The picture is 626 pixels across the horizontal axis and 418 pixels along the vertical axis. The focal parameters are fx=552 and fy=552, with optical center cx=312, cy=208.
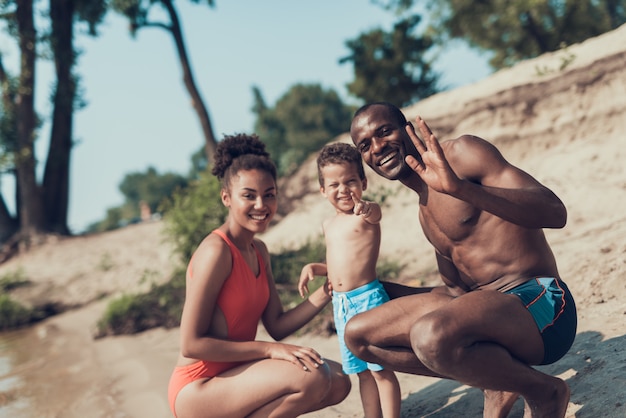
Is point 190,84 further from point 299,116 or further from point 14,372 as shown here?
point 299,116

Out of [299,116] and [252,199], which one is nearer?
[252,199]

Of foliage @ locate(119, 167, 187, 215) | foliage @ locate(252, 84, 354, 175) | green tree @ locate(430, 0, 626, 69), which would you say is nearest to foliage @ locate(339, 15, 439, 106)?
green tree @ locate(430, 0, 626, 69)

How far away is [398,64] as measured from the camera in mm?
22297

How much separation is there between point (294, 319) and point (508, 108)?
6616mm

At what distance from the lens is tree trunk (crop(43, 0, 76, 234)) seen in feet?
47.0

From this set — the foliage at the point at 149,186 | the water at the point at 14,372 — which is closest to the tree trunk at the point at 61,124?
the water at the point at 14,372

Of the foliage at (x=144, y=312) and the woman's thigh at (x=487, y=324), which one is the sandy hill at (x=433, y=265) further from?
the woman's thigh at (x=487, y=324)

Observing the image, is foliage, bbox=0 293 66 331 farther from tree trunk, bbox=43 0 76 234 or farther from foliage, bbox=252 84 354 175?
foliage, bbox=252 84 354 175

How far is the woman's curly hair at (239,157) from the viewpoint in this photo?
3020mm

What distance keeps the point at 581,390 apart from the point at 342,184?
5.21 feet

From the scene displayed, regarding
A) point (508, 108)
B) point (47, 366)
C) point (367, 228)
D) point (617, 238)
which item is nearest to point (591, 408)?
point (367, 228)

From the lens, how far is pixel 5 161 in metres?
13.8

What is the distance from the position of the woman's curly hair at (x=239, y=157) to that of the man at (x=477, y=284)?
0.57 m

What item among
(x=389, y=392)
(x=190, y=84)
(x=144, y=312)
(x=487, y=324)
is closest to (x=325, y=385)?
(x=389, y=392)
